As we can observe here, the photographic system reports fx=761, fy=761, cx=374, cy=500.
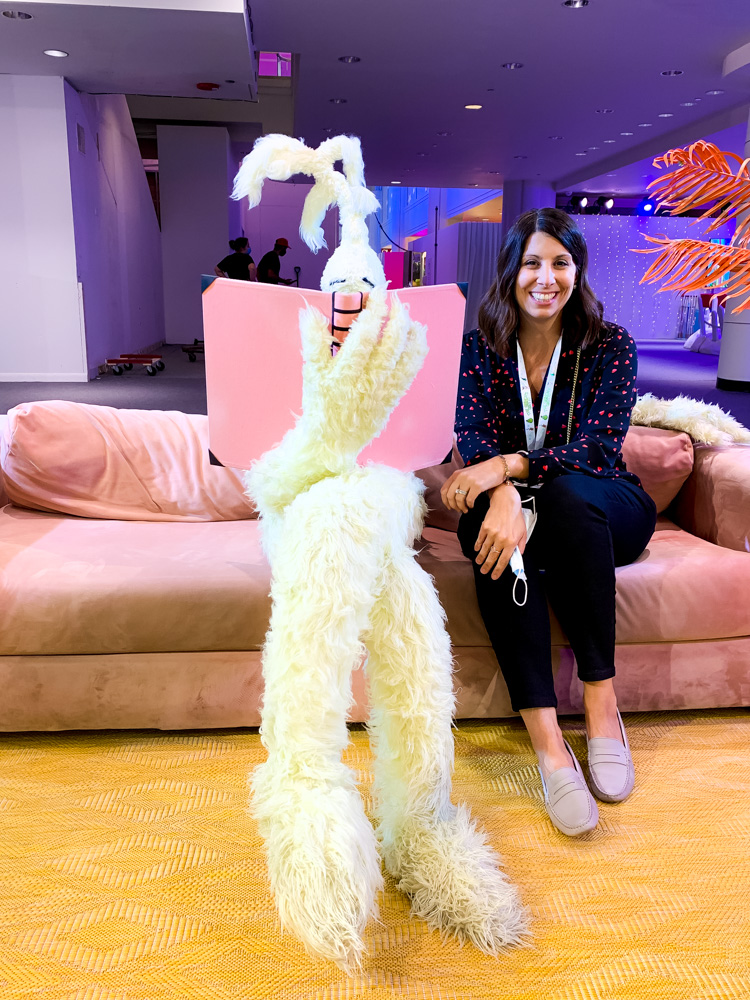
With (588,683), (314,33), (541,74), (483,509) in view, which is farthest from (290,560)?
(541,74)

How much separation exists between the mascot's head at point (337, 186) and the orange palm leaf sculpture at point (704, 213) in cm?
42

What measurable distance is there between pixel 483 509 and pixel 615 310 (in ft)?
47.7

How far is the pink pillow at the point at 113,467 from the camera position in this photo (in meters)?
1.97

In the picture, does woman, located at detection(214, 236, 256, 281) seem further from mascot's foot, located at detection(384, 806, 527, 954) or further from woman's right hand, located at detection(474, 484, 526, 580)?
mascot's foot, located at detection(384, 806, 527, 954)

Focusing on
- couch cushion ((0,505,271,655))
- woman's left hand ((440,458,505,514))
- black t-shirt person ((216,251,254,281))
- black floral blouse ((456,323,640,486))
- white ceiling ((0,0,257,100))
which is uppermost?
white ceiling ((0,0,257,100))

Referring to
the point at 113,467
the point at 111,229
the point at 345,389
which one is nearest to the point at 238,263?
the point at 111,229

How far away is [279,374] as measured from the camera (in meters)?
1.25

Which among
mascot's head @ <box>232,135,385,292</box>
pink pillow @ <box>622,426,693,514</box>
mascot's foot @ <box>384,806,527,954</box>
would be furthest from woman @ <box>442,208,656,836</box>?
mascot's head @ <box>232,135,385,292</box>

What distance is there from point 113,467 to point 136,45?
187 inches

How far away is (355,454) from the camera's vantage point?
3.97ft

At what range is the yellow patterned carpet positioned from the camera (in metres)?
1.05

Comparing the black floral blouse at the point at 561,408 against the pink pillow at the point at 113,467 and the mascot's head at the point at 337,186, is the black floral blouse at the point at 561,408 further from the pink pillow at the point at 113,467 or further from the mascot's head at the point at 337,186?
the pink pillow at the point at 113,467

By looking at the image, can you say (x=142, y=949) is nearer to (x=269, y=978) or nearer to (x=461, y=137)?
(x=269, y=978)

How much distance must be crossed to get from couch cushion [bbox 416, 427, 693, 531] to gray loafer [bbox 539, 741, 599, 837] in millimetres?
789
